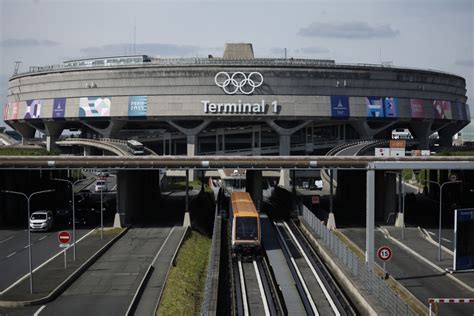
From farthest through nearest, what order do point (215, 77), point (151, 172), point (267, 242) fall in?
point (215, 77) < point (151, 172) < point (267, 242)

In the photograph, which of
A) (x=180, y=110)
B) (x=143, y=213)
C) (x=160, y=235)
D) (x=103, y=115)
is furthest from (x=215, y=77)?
(x=160, y=235)

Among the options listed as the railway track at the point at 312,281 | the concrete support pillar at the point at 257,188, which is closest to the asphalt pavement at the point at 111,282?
the railway track at the point at 312,281

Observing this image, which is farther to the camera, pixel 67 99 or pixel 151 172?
pixel 67 99

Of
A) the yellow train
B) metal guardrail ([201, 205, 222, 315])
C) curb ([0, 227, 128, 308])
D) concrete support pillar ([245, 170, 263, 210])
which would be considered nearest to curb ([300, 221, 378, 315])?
the yellow train

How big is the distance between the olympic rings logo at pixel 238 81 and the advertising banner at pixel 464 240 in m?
81.1

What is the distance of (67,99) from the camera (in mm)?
122312

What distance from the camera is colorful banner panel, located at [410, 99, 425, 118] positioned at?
12326 centimetres

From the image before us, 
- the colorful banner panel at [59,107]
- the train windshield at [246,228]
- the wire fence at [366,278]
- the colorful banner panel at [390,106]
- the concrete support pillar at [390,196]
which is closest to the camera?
the wire fence at [366,278]

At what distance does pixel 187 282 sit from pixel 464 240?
1528cm

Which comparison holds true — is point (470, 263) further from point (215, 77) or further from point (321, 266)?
point (215, 77)

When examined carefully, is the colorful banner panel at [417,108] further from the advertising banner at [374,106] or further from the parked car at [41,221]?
the parked car at [41,221]

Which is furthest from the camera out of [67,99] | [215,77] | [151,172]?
[67,99]

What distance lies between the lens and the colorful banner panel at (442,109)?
420ft

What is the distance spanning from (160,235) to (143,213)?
18.4 m
